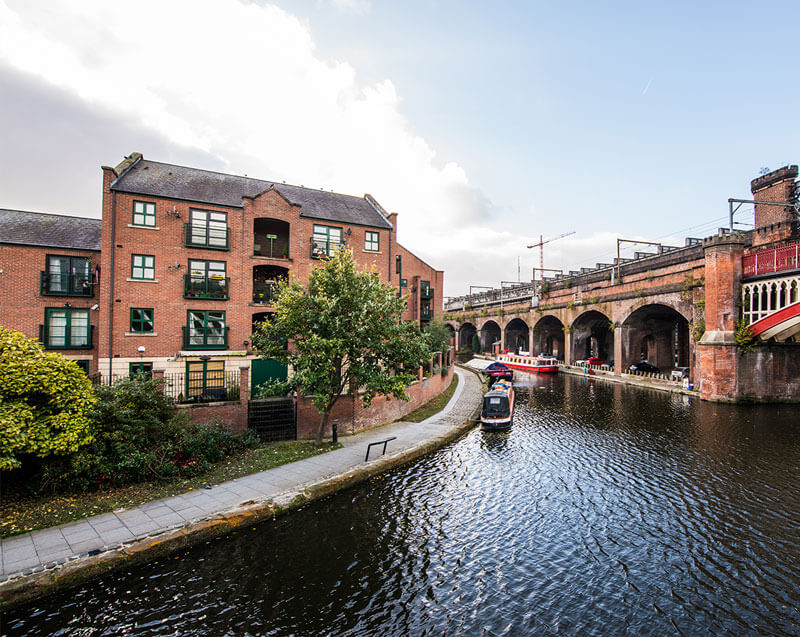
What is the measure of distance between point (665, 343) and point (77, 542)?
4824 centimetres

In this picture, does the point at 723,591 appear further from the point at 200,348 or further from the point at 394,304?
the point at 200,348

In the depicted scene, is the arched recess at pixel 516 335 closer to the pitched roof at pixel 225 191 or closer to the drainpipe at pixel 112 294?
the pitched roof at pixel 225 191

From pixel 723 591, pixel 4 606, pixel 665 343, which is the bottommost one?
pixel 723 591

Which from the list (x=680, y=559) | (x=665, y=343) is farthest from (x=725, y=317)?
(x=680, y=559)

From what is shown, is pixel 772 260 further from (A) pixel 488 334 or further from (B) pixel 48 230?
(A) pixel 488 334

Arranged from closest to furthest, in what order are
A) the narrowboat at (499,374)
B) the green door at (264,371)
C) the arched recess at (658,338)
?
1. the green door at (264,371)
2. the narrowboat at (499,374)
3. the arched recess at (658,338)

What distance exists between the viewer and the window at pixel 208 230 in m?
19.3

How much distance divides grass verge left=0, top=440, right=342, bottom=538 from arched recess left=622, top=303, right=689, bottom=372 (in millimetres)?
35474

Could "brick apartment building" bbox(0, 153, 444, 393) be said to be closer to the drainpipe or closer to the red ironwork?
the drainpipe

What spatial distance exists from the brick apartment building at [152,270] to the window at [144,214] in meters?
0.05

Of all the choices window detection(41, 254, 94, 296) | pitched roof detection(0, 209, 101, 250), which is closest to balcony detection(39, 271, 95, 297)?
window detection(41, 254, 94, 296)

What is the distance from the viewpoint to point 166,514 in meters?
9.04

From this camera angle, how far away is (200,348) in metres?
19.2

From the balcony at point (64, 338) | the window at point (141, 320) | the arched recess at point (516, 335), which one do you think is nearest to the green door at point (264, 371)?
the window at point (141, 320)
